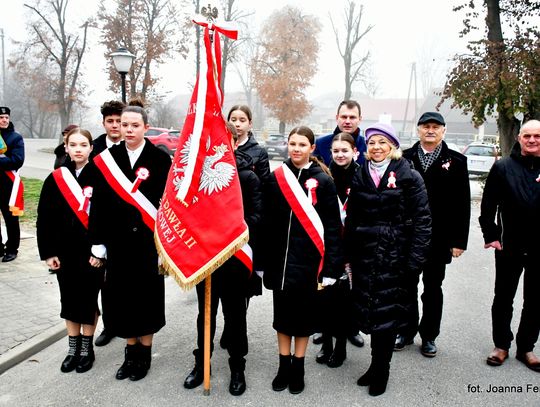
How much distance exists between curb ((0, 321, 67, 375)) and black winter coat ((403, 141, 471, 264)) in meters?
3.67

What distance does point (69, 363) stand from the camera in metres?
3.76

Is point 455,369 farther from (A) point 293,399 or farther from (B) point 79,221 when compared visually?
(B) point 79,221

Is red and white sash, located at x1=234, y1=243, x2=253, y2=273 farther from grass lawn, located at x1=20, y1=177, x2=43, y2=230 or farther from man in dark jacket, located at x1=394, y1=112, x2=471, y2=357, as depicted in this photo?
grass lawn, located at x1=20, y1=177, x2=43, y2=230

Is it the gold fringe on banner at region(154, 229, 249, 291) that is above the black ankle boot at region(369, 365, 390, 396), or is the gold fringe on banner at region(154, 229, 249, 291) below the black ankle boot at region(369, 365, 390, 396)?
above

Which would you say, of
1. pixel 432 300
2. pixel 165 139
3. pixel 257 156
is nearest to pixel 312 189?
pixel 257 156

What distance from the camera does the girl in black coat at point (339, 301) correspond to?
372 cm

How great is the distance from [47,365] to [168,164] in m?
2.05

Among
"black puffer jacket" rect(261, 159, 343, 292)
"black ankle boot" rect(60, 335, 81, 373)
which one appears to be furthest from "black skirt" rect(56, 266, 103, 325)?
"black puffer jacket" rect(261, 159, 343, 292)

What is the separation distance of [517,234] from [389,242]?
1323mm

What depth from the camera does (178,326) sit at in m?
4.70


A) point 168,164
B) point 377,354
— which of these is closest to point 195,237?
point 168,164

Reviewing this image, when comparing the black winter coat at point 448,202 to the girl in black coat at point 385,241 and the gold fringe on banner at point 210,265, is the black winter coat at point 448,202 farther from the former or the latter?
the gold fringe on banner at point 210,265

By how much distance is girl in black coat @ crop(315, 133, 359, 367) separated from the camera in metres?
3.72

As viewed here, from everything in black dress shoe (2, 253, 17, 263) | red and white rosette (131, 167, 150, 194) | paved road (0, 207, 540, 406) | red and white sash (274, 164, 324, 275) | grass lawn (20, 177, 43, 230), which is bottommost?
paved road (0, 207, 540, 406)
